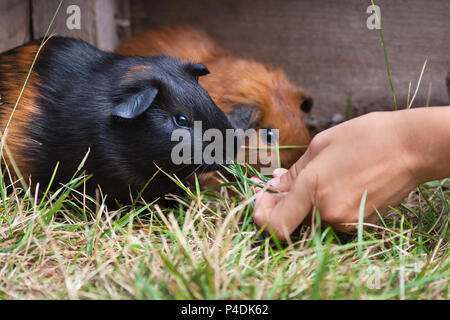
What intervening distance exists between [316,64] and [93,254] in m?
2.17

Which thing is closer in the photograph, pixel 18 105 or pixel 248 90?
pixel 18 105

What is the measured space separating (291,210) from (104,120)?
0.85 metres

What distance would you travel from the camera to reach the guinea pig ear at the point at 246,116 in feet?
8.37

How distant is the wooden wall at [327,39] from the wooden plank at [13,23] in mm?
808

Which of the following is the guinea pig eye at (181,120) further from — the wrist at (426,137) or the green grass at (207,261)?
the wrist at (426,137)

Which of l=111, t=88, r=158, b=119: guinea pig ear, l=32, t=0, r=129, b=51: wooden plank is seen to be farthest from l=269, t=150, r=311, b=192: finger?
l=32, t=0, r=129, b=51: wooden plank

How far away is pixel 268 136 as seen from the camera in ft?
8.41

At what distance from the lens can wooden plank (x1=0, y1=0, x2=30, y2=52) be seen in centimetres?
261

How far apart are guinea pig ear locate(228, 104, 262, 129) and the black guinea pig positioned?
18.2 inches

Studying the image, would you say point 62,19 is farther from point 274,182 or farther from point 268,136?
point 274,182

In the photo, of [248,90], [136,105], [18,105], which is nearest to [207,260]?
[136,105]

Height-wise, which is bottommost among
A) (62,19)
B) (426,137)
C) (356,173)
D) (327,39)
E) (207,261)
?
(207,261)
